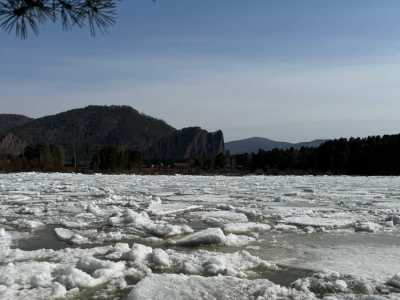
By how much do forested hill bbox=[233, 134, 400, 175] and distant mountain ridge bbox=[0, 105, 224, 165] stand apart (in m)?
43.0

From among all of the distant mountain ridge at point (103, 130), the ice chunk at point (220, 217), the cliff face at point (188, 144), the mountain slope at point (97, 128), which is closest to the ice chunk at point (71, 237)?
the ice chunk at point (220, 217)

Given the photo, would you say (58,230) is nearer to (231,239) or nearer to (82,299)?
(231,239)

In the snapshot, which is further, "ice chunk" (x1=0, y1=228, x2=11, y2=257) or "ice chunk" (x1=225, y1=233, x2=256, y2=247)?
"ice chunk" (x1=225, y1=233, x2=256, y2=247)

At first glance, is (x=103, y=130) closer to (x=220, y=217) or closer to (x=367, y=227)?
(x=220, y=217)

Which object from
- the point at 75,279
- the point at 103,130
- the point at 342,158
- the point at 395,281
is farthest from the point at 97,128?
the point at 395,281

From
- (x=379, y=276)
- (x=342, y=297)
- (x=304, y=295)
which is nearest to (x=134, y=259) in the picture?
(x=304, y=295)

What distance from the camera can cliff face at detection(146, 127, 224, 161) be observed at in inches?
3349

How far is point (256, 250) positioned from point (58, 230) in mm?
1726

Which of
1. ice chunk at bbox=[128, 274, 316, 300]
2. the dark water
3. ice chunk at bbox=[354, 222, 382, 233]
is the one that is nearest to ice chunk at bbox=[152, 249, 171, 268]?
ice chunk at bbox=[128, 274, 316, 300]

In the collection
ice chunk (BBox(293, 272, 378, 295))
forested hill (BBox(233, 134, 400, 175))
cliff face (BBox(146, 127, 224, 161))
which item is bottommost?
ice chunk (BBox(293, 272, 378, 295))

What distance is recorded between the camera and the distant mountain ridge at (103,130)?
87438 mm

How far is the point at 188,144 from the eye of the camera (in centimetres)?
9131

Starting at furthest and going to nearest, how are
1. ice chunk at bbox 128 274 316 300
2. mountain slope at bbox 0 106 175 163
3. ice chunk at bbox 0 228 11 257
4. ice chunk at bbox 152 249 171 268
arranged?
mountain slope at bbox 0 106 175 163 → ice chunk at bbox 0 228 11 257 → ice chunk at bbox 152 249 171 268 → ice chunk at bbox 128 274 316 300

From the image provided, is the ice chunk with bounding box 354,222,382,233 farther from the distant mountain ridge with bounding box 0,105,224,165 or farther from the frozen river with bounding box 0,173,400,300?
the distant mountain ridge with bounding box 0,105,224,165
